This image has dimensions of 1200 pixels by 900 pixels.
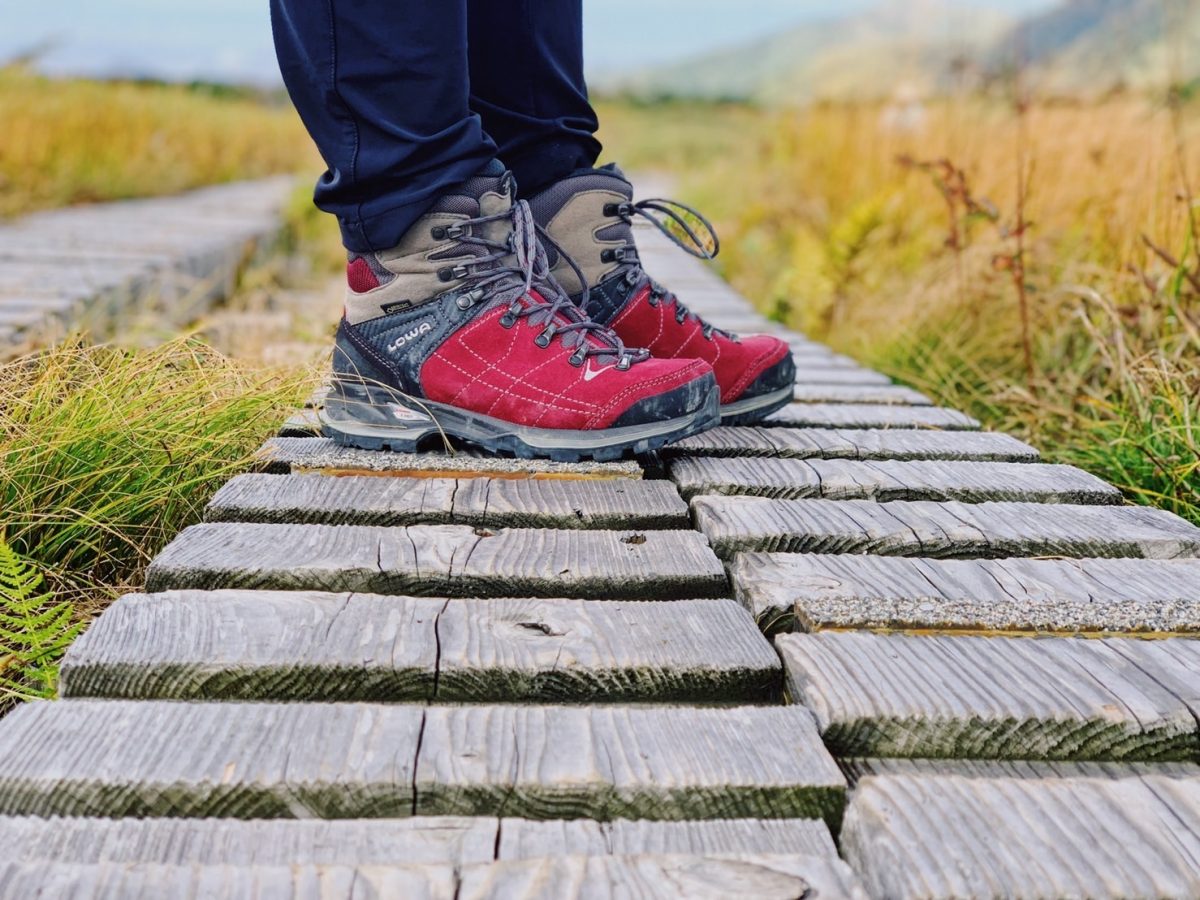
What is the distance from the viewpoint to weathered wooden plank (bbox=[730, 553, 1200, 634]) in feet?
4.05

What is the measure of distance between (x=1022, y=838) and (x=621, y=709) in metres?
0.36

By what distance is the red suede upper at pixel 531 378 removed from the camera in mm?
1752

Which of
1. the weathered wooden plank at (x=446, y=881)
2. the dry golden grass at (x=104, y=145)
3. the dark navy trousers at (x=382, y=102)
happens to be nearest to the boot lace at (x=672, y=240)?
the dark navy trousers at (x=382, y=102)

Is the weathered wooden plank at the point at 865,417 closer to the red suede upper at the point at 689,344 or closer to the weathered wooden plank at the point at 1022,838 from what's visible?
the red suede upper at the point at 689,344

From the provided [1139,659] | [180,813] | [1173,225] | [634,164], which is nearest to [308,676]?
[180,813]

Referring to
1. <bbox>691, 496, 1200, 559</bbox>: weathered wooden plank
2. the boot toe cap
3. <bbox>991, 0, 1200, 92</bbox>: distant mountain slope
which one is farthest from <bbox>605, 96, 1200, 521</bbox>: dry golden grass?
the boot toe cap

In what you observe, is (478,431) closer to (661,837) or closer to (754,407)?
(754,407)

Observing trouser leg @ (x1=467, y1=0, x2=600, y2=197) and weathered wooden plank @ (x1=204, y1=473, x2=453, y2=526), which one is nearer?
weathered wooden plank @ (x1=204, y1=473, x2=453, y2=526)

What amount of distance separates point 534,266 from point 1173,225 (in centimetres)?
230

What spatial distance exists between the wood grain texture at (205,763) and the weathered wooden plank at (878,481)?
33.8 inches

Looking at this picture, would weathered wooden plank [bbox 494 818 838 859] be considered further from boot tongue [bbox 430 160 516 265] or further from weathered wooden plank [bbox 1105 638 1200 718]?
boot tongue [bbox 430 160 516 265]

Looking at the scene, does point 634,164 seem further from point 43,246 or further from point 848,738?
point 848,738

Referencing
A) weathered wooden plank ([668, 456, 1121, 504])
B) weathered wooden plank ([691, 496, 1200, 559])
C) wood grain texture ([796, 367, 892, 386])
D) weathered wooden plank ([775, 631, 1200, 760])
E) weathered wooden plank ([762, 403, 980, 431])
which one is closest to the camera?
weathered wooden plank ([775, 631, 1200, 760])

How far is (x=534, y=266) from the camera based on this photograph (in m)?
1.86
